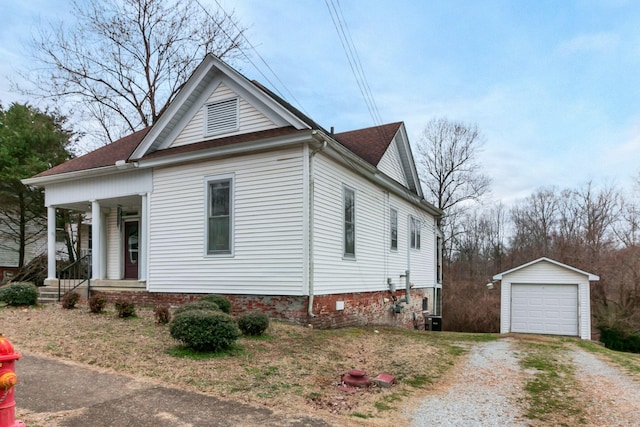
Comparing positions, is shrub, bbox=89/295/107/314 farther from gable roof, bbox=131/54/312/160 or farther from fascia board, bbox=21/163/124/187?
gable roof, bbox=131/54/312/160

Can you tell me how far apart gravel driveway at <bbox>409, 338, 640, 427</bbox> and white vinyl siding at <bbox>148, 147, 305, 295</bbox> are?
164 inches

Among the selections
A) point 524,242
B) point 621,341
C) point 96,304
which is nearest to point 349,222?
point 96,304

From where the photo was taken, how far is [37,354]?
650cm

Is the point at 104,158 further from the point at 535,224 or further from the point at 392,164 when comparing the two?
the point at 535,224

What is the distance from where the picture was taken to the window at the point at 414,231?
1755 centimetres

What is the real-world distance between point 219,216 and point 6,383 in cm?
803

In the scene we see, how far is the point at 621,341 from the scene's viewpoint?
20969mm

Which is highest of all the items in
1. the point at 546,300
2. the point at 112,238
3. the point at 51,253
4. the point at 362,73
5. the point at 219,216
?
the point at 362,73

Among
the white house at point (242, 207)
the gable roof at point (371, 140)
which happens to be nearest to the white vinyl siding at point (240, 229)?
the white house at point (242, 207)

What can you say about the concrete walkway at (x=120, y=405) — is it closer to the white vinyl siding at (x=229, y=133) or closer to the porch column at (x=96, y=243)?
the white vinyl siding at (x=229, y=133)

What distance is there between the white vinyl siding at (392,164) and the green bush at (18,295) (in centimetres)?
1066

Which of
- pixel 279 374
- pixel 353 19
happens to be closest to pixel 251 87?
pixel 353 19

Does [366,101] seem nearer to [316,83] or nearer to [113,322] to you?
[316,83]

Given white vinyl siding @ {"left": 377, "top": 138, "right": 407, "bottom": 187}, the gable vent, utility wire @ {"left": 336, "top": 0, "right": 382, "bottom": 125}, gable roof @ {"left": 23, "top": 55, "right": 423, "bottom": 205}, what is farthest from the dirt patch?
utility wire @ {"left": 336, "top": 0, "right": 382, "bottom": 125}
